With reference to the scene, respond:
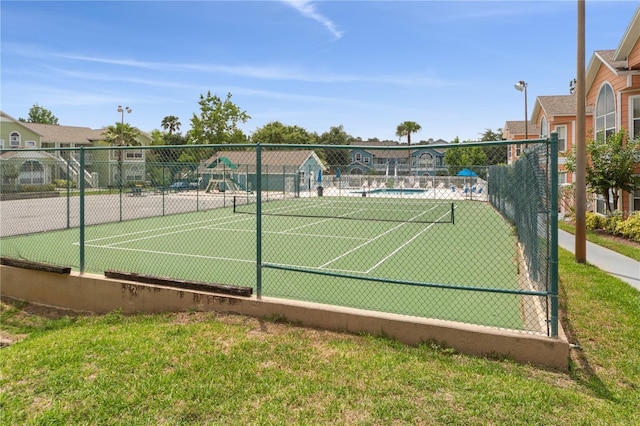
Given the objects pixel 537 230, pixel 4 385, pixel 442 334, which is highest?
pixel 537 230

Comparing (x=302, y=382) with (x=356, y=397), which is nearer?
(x=356, y=397)

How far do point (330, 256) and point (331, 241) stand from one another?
2.56 metres

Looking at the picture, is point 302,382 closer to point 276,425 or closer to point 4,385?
point 276,425

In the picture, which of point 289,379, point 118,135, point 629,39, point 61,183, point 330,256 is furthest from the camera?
point 118,135

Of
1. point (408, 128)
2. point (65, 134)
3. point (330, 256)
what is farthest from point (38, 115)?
point (330, 256)

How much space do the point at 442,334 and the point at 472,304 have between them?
7.18ft

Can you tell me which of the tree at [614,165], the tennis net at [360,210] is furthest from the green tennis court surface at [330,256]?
the tree at [614,165]

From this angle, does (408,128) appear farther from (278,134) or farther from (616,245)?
(616,245)

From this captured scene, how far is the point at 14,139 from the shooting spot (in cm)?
4762

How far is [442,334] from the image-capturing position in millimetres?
4688

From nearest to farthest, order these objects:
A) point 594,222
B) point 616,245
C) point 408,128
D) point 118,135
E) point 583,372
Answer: point 583,372
point 616,245
point 594,222
point 118,135
point 408,128

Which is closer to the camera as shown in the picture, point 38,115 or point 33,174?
point 33,174

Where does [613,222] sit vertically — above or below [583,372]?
above

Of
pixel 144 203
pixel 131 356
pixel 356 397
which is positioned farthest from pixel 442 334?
pixel 144 203
